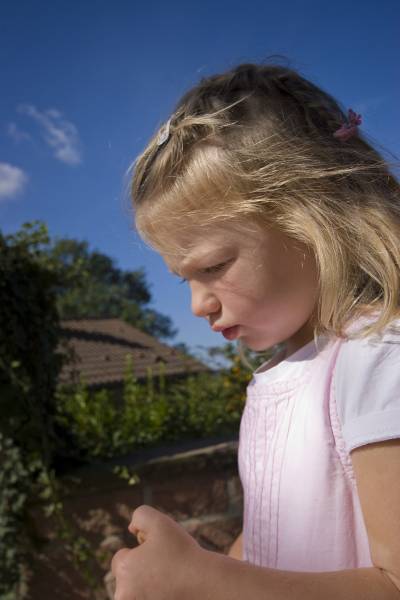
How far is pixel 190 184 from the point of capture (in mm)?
1188

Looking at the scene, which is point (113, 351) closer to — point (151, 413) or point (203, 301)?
point (151, 413)

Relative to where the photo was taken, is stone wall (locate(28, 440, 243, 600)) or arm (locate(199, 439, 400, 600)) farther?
stone wall (locate(28, 440, 243, 600))

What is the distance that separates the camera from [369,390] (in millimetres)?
868

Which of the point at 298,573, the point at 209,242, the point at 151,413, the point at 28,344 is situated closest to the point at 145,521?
the point at 298,573

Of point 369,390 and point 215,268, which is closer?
point 369,390

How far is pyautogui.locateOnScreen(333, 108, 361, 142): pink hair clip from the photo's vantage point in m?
1.24

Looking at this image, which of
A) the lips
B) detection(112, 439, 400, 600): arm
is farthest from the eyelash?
detection(112, 439, 400, 600): arm

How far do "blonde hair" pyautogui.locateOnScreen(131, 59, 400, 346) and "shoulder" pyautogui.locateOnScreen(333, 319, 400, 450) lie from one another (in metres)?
0.06

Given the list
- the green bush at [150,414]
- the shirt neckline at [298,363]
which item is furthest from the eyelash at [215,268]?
the green bush at [150,414]

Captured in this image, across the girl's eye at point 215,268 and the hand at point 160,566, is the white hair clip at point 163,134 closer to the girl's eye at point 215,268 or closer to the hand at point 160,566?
the girl's eye at point 215,268

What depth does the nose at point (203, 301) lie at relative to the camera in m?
1.19

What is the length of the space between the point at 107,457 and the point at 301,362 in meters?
1.90

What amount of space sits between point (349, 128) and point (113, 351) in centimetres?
1253

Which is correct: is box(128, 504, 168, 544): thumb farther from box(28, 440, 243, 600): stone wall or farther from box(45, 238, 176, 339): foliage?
box(45, 238, 176, 339): foliage
